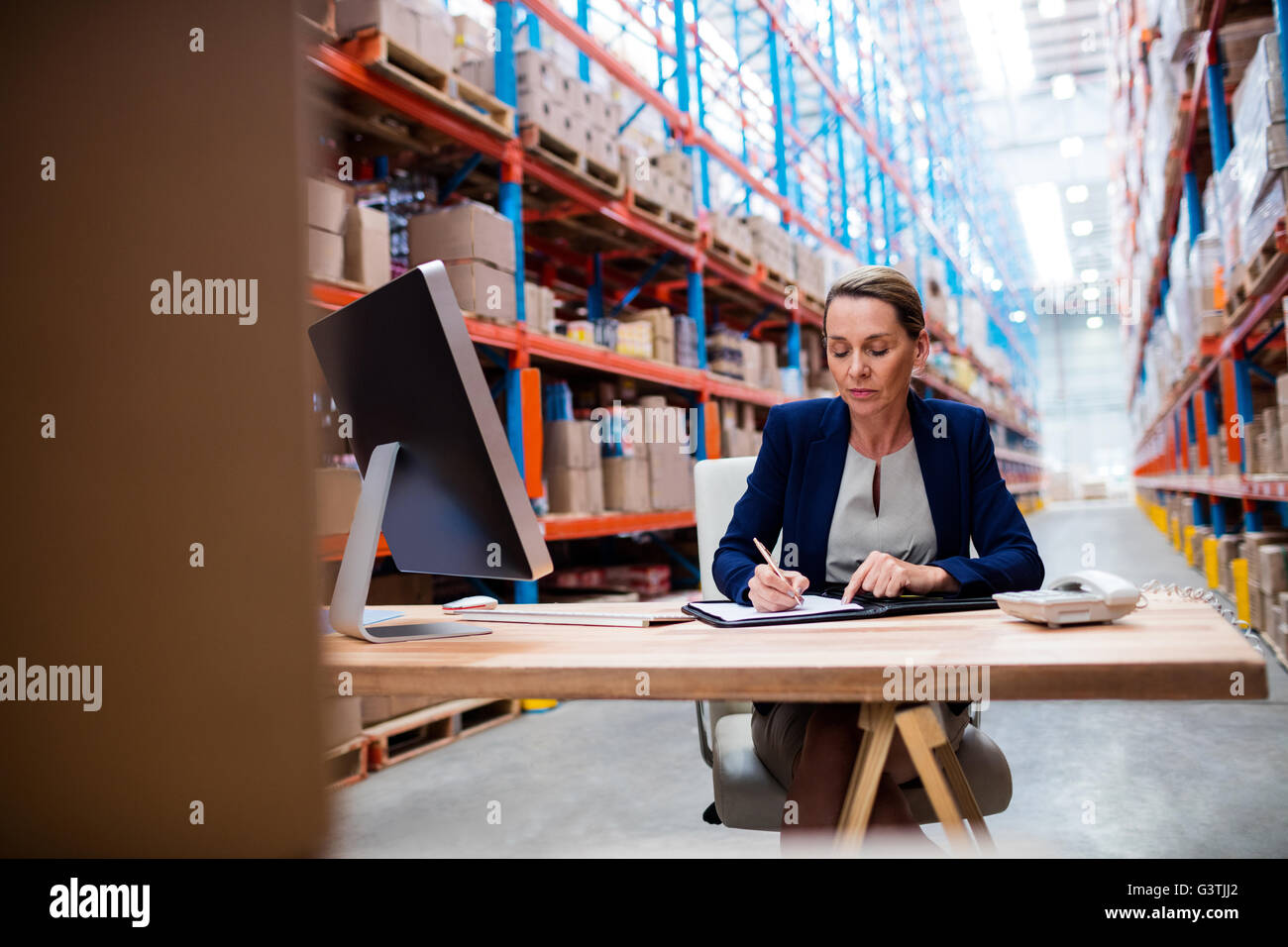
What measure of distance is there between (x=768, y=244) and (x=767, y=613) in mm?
6570

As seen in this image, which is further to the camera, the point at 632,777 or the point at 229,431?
the point at 632,777

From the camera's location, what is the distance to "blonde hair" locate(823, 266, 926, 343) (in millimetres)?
1844

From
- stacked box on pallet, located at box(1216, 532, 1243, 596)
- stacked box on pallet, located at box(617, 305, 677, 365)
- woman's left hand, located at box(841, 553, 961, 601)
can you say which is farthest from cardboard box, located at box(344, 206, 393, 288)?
stacked box on pallet, located at box(1216, 532, 1243, 596)

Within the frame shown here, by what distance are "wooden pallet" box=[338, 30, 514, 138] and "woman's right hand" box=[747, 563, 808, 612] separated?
2.94 metres

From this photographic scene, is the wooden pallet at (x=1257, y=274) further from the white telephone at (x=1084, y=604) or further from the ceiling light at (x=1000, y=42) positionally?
the ceiling light at (x=1000, y=42)

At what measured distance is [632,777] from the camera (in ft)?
10.9

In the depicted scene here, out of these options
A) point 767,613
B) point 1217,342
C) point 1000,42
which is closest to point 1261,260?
point 1217,342

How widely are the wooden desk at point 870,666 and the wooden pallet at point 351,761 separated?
7.30 ft

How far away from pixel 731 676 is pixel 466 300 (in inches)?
127

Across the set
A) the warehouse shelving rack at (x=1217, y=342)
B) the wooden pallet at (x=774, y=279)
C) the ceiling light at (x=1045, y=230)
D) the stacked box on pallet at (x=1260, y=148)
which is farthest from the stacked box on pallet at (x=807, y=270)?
the ceiling light at (x=1045, y=230)

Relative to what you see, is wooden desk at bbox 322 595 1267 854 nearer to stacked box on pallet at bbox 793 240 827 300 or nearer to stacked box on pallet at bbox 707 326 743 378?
stacked box on pallet at bbox 707 326 743 378

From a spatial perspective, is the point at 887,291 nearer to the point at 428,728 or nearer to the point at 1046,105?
the point at 428,728
